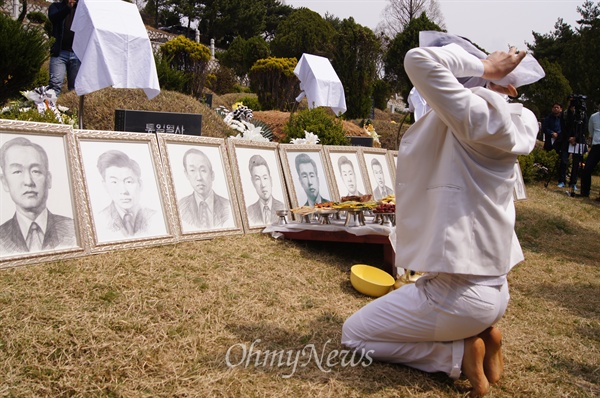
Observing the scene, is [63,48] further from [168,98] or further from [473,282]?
[473,282]

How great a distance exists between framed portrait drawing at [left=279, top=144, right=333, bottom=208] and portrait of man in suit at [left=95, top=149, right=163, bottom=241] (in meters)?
1.63

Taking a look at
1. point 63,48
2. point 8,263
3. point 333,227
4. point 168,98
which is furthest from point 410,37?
point 8,263

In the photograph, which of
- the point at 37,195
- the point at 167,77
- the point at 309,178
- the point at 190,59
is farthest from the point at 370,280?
the point at 190,59

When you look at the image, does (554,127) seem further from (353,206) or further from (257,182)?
(257,182)

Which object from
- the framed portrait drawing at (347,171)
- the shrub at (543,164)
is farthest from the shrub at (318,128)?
the shrub at (543,164)

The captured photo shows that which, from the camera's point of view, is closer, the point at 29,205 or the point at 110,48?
the point at 29,205

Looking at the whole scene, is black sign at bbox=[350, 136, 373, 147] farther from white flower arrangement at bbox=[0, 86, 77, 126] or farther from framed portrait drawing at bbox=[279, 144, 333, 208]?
white flower arrangement at bbox=[0, 86, 77, 126]

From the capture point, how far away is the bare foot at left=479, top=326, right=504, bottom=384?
257 centimetres

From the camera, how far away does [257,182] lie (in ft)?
16.7

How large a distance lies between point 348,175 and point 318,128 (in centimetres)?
256

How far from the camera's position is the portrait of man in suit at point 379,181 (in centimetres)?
655

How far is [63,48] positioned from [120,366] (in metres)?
5.45

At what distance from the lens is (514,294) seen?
4449 millimetres
